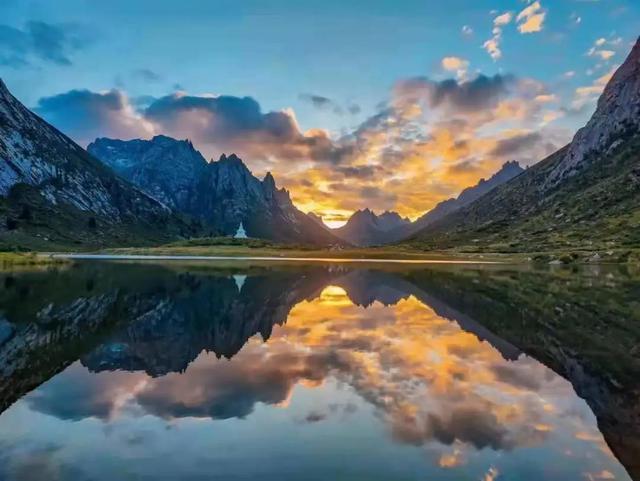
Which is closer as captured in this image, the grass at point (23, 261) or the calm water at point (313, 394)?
the calm water at point (313, 394)

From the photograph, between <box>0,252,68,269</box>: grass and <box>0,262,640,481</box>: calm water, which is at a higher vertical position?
<box>0,252,68,269</box>: grass

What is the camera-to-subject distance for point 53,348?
26062mm

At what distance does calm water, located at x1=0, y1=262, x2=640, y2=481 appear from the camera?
13055 millimetres

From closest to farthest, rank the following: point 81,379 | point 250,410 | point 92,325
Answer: point 250,410, point 81,379, point 92,325

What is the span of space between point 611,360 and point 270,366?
1593cm

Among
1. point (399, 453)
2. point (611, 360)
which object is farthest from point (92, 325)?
point (611, 360)

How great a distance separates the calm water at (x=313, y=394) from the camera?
42.8 feet

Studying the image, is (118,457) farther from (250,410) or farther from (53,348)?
(53,348)

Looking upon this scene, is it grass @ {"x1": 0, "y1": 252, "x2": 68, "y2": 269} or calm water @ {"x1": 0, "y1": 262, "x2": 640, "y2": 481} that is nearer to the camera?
calm water @ {"x1": 0, "y1": 262, "x2": 640, "y2": 481}

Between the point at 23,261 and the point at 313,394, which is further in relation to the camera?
the point at 23,261

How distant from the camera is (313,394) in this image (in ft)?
63.5

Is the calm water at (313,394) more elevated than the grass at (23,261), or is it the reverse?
the grass at (23,261)

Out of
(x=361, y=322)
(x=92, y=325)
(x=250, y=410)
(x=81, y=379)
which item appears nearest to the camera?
(x=250, y=410)

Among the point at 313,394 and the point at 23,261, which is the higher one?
the point at 23,261
